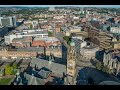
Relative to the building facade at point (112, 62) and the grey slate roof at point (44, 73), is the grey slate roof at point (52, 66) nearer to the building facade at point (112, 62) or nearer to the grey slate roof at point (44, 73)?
the grey slate roof at point (44, 73)

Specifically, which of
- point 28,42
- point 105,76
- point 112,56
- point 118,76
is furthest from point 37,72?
point 28,42

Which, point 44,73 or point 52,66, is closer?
point 44,73

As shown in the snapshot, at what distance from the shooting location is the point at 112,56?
8320 mm

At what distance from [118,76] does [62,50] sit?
331 cm

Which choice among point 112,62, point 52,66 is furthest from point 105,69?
point 52,66

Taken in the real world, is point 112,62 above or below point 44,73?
below

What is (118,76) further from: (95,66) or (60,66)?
(60,66)

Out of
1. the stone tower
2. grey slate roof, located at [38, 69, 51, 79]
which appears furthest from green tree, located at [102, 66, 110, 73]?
grey slate roof, located at [38, 69, 51, 79]

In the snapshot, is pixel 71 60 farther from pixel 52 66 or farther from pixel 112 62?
pixel 112 62

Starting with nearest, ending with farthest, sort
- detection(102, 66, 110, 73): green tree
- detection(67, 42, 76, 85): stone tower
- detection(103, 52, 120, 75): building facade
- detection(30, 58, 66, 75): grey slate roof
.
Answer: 1. detection(67, 42, 76, 85): stone tower
2. detection(30, 58, 66, 75): grey slate roof
3. detection(102, 66, 110, 73): green tree
4. detection(103, 52, 120, 75): building facade

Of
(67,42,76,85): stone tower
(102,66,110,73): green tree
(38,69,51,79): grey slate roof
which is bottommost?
(102,66,110,73): green tree

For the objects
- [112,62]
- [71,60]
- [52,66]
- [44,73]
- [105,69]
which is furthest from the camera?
[112,62]

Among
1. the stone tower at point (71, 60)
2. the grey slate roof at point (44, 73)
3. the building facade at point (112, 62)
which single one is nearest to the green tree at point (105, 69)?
the building facade at point (112, 62)

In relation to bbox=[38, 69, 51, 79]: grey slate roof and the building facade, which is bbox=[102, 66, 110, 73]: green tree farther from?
bbox=[38, 69, 51, 79]: grey slate roof
